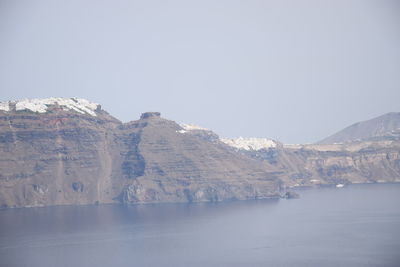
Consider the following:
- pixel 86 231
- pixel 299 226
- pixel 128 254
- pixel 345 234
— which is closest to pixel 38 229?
pixel 86 231

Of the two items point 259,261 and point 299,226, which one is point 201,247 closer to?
point 259,261

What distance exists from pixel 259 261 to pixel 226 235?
40.9 m

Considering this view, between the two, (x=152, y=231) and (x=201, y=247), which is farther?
(x=152, y=231)

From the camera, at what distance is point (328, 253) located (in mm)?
150875

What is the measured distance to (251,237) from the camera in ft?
593

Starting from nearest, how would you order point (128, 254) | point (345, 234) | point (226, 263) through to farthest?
point (226, 263) → point (128, 254) → point (345, 234)

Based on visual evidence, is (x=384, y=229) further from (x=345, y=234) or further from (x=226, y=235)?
(x=226, y=235)

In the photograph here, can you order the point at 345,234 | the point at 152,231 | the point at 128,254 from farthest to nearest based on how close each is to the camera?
the point at 152,231 < the point at 345,234 < the point at 128,254

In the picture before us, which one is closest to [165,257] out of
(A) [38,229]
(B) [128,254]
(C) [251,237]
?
(B) [128,254]

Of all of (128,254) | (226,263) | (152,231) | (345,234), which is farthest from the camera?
(152,231)

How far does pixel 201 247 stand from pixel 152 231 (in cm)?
3375

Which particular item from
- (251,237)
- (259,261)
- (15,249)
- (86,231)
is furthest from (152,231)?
(259,261)

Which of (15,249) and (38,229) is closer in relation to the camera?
(15,249)

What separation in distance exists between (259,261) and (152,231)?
57.7 meters
